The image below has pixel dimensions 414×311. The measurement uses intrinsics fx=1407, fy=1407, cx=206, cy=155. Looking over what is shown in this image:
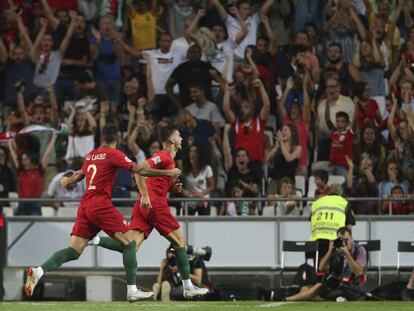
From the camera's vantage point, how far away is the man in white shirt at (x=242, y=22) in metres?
24.4

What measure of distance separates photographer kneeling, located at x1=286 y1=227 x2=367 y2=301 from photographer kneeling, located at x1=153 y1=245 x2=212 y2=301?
1.28 metres

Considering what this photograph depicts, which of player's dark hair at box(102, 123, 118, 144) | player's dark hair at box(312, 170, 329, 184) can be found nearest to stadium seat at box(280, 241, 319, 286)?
player's dark hair at box(312, 170, 329, 184)

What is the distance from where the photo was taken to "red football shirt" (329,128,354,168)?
2252cm

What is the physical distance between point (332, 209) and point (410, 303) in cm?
201

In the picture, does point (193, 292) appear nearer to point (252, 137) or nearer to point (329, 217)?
point (329, 217)

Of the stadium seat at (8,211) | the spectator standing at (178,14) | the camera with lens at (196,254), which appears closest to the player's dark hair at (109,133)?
the camera with lens at (196,254)

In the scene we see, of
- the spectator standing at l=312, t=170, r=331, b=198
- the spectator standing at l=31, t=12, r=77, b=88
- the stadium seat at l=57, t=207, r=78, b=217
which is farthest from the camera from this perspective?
the spectator standing at l=31, t=12, r=77, b=88

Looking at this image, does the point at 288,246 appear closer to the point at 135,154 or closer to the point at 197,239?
the point at 197,239

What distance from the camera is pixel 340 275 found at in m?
20.0

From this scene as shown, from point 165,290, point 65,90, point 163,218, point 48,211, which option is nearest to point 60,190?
point 48,211

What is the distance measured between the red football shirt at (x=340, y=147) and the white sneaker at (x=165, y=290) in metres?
3.95

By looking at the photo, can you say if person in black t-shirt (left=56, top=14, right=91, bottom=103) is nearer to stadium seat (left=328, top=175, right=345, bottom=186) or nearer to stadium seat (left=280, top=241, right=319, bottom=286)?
stadium seat (left=328, top=175, right=345, bottom=186)

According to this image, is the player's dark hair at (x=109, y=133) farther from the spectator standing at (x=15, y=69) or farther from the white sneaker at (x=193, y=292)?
the spectator standing at (x=15, y=69)

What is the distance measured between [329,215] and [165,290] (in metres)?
2.57
